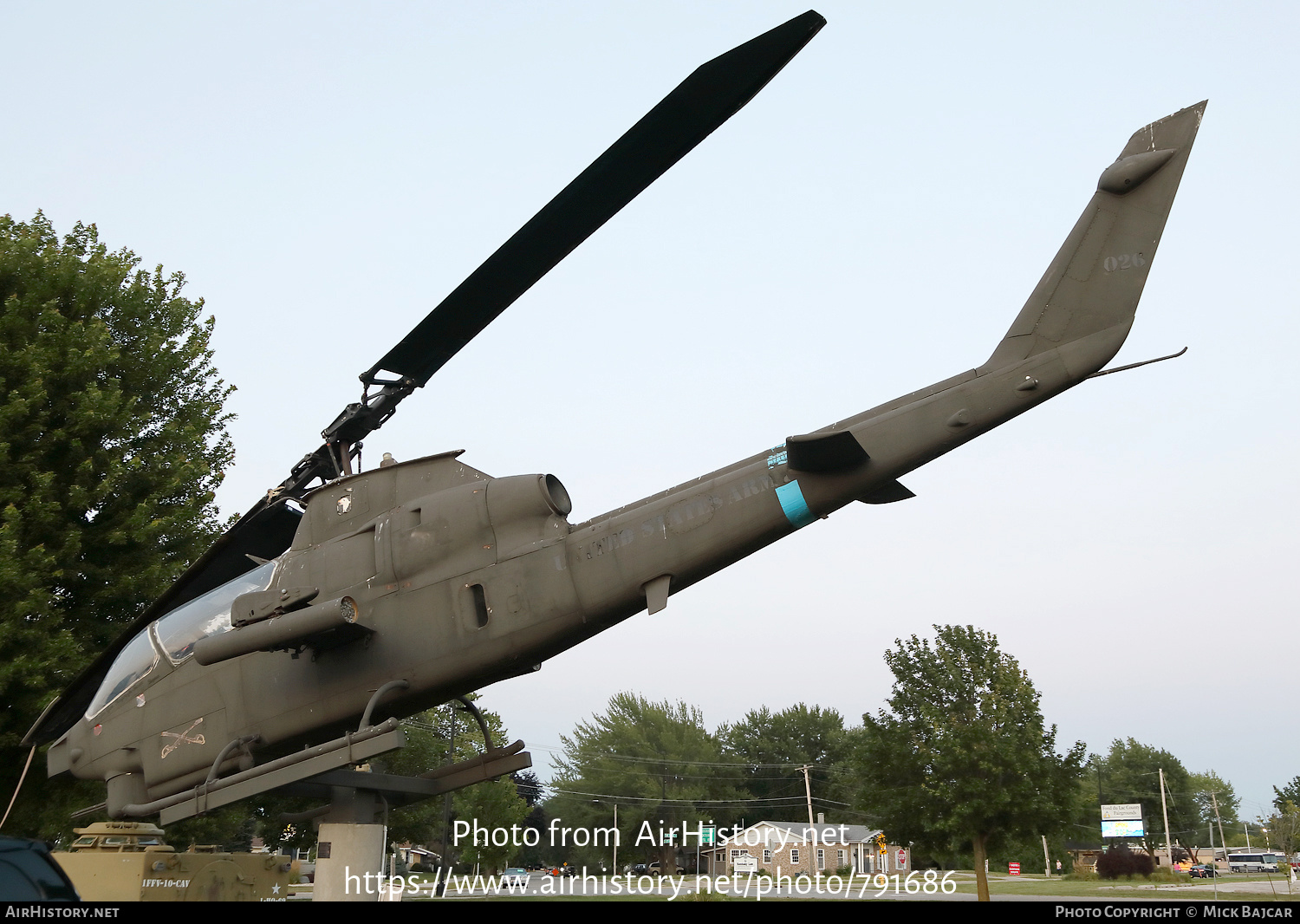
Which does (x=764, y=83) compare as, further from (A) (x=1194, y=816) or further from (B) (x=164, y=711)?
(A) (x=1194, y=816)

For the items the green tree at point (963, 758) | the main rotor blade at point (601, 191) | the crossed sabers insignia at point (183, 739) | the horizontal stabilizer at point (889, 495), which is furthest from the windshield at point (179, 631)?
the green tree at point (963, 758)

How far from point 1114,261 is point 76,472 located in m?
15.1

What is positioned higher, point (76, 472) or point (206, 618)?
point (76, 472)

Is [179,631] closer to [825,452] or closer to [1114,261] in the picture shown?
[825,452]

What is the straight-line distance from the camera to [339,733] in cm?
956

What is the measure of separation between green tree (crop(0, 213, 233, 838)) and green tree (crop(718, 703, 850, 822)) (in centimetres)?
5687

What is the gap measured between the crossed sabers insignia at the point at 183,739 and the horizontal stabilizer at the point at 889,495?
7.00m

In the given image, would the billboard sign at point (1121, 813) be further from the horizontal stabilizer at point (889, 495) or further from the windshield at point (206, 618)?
the windshield at point (206, 618)

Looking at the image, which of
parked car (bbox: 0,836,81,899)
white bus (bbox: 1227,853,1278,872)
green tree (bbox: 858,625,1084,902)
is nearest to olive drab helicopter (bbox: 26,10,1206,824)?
parked car (bbox: 0,836,81,899)

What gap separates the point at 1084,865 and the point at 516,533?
59202 mm

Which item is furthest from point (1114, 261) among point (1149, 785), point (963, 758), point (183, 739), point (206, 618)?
point (1149, 785)

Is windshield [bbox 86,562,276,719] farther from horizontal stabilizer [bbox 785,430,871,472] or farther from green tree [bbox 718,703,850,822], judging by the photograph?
green tree [bbox 718,703,850,822]

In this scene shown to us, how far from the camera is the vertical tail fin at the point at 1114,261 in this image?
27.9ft

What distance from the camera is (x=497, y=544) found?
30.2 ft
